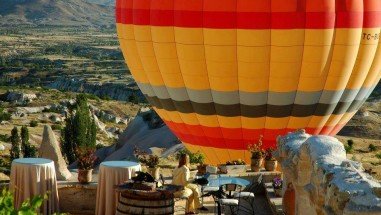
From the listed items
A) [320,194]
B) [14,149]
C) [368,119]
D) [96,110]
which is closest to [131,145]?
[14,149]

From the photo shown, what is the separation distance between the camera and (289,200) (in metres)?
10.4

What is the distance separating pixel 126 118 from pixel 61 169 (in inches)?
2277

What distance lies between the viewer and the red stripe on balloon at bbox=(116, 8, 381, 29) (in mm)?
14594

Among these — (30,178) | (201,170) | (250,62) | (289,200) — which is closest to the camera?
(289,200)

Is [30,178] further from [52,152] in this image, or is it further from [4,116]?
[4,116]

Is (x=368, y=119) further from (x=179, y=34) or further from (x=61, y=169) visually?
(x=61, y=169)

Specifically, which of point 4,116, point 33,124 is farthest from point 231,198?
point 4,116

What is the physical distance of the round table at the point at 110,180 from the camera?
10906 mm

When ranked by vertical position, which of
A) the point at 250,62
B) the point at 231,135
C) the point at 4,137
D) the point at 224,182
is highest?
the point at 250,62

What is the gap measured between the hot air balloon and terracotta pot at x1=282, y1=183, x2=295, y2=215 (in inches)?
199

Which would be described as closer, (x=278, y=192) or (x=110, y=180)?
(x=110, y=180)

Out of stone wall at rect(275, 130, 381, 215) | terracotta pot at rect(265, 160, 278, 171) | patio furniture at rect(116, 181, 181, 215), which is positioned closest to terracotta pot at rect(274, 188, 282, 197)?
stone wall at rect(275, 130, 381, 215)

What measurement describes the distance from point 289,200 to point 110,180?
2813mm

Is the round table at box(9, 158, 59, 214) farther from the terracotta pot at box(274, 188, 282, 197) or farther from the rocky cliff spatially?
the rocky cliff
